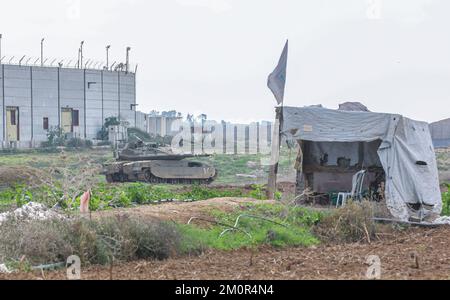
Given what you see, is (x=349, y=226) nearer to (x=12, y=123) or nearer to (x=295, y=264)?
(x=295, y=264)

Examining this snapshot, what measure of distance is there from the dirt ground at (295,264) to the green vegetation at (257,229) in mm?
346

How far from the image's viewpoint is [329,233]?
52.1 ft

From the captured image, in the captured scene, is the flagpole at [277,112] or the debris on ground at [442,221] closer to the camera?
the debris on ground at [442,221]

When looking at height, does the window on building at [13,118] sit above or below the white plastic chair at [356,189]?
above

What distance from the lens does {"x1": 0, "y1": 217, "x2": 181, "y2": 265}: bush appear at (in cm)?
1177

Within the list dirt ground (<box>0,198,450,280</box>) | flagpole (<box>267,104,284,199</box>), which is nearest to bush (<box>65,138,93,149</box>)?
flagpole (<box>267,104,284,199</box>)

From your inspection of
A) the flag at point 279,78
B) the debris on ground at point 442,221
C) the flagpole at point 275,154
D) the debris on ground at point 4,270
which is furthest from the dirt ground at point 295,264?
the flag at point 279,78

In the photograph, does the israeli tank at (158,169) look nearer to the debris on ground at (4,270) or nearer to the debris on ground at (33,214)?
the debris on ground at (33,214)

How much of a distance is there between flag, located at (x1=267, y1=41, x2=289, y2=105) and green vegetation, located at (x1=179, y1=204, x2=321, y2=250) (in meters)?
3.97

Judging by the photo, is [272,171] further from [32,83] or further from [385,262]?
[32,83]

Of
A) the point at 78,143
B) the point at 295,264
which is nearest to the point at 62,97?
the point at 78,143

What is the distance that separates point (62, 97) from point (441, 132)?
26.3 meters

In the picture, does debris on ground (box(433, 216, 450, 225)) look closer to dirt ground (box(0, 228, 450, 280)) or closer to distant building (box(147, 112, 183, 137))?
dirt ground (box(0, 228, 450, 280))

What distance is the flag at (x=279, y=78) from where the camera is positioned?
2043cm
